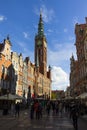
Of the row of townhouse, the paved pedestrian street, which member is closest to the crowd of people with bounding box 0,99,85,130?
the paved pedestrian street

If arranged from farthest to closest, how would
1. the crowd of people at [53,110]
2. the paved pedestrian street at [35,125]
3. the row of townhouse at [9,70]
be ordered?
1. the row of townhouse at [9,70]
2. the paved pedestrian street at [35,125]
3. the crowd of people at [53,110]

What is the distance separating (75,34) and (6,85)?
22.6 meters

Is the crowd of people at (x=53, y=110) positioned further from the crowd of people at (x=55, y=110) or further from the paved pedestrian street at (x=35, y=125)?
the paved pedestrian street at (x=35, y=125)

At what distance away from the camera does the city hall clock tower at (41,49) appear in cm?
12688

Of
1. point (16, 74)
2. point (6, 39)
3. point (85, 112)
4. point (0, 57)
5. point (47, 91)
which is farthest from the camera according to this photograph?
point (47, 91)

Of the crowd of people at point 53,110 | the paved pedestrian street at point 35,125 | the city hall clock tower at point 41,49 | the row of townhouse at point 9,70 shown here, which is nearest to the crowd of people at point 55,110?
the crowd of people at point 53,110

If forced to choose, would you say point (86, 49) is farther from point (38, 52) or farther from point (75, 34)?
point (38, 52)

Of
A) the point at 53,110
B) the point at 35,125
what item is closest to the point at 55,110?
the point at 53,110

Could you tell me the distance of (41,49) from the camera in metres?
130

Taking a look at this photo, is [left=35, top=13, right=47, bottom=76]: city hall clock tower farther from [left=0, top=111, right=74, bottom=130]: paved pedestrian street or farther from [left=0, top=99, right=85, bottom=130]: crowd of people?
[left=0, top=111, right=74, bottom=130]: paved pedestrian street

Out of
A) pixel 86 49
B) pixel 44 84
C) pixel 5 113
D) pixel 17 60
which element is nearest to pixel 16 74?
pixel 17 60

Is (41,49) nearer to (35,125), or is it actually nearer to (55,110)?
(55,110)

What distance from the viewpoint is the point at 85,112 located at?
31391mm

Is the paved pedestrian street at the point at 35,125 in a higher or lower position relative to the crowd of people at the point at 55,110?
lower
